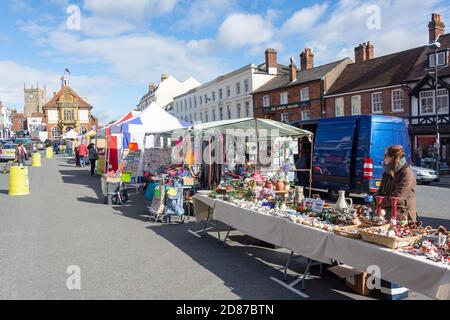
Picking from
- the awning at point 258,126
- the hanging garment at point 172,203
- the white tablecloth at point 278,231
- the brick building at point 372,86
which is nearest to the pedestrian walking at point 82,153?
the brick building at point 372,86

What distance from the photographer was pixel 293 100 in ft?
114

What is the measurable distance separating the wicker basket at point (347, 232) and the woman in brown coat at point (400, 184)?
2.17 feet

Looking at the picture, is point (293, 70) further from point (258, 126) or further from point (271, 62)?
point (258, 126)

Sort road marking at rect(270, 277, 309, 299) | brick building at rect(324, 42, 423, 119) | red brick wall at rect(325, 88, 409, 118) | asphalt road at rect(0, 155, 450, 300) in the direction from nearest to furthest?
1. road marking at rect(270, 277, 309, 299)
2. asphalt road at rect(0, 155, 450, 300)
3. red brick wall at rect(325, 88, 409, 118)
4. brick building at rect(324, 42, 423, 119)

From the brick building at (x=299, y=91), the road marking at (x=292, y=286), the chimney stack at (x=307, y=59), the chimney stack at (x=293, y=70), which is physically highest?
the chimney stack at (x=307, y=59)

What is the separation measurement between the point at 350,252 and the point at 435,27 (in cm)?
2796

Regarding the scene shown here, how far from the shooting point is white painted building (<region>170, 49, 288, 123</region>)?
40.3 meters

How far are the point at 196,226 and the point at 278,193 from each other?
7.11 feet

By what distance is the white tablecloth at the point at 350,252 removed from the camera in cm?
314

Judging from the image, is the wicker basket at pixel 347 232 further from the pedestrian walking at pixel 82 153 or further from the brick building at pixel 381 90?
the pedestrian walking at pixel 82 153

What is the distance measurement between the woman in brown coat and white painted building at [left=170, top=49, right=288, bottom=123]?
118ft

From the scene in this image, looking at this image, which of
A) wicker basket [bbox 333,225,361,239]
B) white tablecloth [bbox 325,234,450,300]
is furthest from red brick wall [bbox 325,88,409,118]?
white tablecloth [bbox 325,234,450,300]

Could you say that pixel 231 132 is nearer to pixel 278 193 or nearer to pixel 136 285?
pixel 278 193

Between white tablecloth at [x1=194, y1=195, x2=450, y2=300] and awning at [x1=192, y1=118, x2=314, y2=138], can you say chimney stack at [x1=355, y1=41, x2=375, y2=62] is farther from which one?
white tablecloth at [x1=194, y1=195, x2=450, y2=300]
